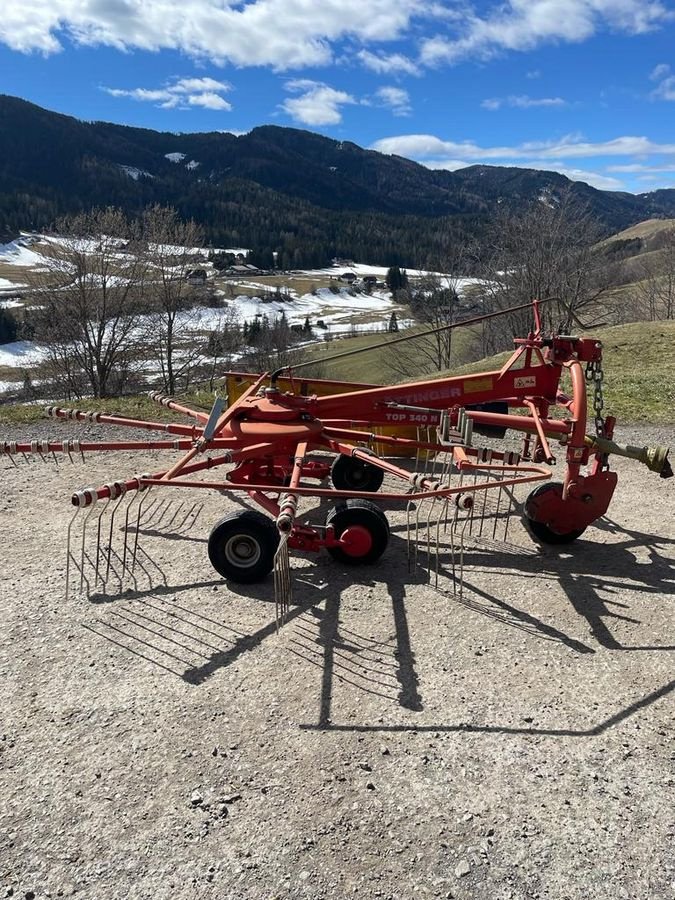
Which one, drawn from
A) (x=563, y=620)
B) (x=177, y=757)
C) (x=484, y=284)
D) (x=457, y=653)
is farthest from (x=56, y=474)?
(x=484, y=284)

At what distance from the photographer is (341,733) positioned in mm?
4441

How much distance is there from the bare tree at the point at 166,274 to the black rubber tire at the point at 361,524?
21.9 metres

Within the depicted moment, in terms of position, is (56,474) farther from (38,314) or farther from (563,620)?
(38,314)

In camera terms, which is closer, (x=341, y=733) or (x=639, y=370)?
(x=341, y=733)

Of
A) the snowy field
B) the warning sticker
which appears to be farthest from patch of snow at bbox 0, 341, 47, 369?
the warning sticker

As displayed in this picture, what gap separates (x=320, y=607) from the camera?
6.13 meters

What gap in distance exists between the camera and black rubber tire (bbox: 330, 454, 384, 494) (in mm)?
8953

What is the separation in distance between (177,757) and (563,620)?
3.86 m

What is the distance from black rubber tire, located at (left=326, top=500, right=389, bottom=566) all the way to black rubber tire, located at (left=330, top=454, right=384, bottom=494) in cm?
208

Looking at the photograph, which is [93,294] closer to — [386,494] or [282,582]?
[282,582]

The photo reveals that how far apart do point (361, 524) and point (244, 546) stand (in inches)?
52.7

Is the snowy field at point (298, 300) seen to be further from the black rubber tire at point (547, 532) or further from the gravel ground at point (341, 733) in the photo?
the black rubber tire at point (547, 532)

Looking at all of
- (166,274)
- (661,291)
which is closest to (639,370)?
(166,274)

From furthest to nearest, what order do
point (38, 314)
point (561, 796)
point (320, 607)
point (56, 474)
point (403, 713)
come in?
point (38, 314) < point (56, 474) < point (320, 607) < point (403, 713) < point (561, 796)
